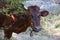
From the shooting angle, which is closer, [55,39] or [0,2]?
[0,2]

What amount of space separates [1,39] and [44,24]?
8.44 ft

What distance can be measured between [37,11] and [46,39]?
155 centimetres

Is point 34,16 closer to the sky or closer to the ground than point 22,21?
closer to the sky

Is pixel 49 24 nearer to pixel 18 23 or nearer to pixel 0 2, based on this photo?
pixel 18 23

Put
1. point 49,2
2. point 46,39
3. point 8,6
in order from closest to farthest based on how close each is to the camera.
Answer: point 8,6 < point 46,39 < point 49,2

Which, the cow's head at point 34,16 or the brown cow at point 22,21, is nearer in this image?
the brown cow at point 22,21

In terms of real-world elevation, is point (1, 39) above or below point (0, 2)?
below

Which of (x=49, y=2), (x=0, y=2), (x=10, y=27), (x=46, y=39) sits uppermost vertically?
(x=0, y=2)

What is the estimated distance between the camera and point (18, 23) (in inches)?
226

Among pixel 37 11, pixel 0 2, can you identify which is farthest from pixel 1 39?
pixel 0 2

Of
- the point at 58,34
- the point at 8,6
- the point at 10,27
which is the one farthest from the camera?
the point at 58,34

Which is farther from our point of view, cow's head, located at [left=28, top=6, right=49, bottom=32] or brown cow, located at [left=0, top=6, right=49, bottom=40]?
cow's head, located at [left=28, top=6, right=49, bottom=32]

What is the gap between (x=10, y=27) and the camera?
5590mm

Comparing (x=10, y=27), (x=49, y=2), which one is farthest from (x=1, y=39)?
(x=49, y=2)
